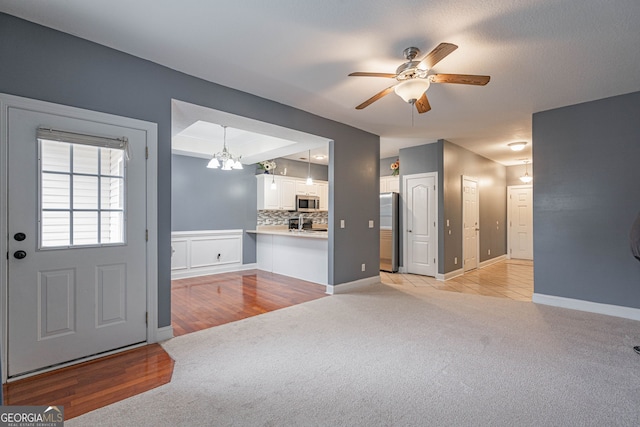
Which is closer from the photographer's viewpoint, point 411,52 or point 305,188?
point 411,52

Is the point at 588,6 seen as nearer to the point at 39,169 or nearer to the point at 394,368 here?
the point at 394,368

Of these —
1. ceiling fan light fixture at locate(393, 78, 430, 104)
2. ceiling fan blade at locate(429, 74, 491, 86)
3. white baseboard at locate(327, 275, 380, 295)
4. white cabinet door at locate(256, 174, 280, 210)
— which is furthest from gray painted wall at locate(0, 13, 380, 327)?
white cabinet door at locate(256, 174, 280, 210)

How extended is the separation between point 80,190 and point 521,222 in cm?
961

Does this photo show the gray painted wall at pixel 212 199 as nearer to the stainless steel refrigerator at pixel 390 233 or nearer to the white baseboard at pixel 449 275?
the stainless steel refrigerator at pixel 390 233

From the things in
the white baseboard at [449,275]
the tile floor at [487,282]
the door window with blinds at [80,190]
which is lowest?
the tile floor at [487,282]

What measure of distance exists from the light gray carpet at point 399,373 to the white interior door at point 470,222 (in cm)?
292

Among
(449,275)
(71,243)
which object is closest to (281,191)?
(449,275)

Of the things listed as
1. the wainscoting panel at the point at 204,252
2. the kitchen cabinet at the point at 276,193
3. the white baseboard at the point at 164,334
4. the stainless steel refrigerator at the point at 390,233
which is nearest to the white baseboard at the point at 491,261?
the stainless steel refrigerator at the point at 390,233

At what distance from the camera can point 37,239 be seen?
2.32 meters

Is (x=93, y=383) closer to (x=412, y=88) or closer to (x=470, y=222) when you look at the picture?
(x=412, y=88)

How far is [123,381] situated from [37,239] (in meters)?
1.28

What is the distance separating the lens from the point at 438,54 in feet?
7.35

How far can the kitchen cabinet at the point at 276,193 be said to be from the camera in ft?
22.8

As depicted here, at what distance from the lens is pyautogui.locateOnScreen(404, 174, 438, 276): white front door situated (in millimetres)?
6004
